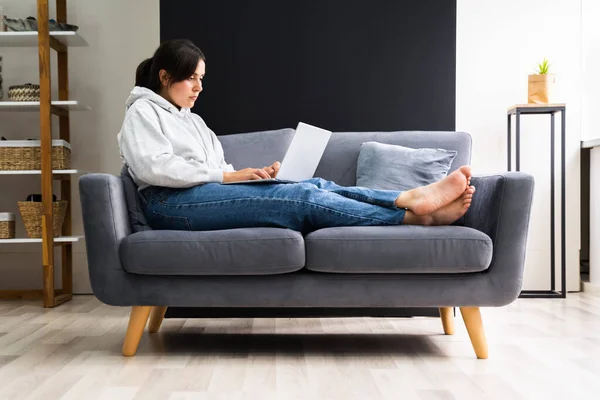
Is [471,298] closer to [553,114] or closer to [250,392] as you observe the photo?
[250,392]

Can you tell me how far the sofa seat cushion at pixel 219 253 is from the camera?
2283mm

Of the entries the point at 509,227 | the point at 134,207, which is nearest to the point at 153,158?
the point at 134,207

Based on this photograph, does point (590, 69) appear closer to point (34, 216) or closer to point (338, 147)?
point (338, 147)

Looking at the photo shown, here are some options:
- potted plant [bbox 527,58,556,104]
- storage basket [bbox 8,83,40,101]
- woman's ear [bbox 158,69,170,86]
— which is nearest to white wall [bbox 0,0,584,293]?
potted plant [bbox 527,58,556,104]

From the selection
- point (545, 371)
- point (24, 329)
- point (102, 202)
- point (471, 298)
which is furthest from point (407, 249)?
point (24, 329)

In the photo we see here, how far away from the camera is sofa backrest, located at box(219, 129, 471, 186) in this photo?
303 centimetres

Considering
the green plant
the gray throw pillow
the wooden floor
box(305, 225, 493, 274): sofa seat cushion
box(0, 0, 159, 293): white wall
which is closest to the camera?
the wooden floor

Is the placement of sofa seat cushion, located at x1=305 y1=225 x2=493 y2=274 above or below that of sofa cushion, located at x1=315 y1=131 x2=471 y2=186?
below

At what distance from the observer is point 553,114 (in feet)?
13.4

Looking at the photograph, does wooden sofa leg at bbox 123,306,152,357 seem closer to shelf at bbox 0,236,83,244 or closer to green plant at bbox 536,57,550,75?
shelf at bbox 0,236,83,244

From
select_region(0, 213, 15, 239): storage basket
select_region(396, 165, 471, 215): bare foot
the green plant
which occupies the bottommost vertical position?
select_region(0, 213, 15, 239): storage basket

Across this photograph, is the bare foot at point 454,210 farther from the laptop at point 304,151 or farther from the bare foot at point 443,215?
the laptop at point 304,151

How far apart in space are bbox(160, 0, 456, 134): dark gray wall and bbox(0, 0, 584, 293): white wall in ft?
3.02

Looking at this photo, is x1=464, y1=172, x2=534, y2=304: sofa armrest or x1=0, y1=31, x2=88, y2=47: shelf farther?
x1=0, y1=31, x2=88, y2=47: shelf
